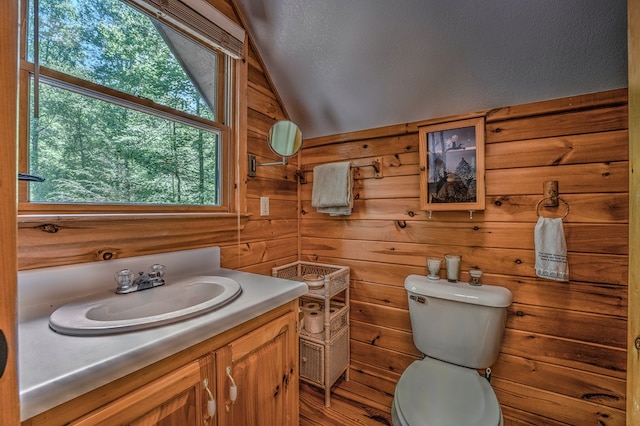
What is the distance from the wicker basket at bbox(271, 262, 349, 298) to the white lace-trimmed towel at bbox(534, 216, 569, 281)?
0.96m

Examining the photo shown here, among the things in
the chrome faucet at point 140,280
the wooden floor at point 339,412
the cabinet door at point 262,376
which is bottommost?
the wooden floor at point 339,412

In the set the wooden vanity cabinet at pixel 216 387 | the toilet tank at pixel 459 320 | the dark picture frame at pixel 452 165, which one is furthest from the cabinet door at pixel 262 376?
the dark picture frame at pixel 452 165

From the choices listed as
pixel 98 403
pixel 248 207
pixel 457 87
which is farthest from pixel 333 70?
pixel 98 403

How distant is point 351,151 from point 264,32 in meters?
0.81

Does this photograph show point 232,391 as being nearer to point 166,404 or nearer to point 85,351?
point 166,404

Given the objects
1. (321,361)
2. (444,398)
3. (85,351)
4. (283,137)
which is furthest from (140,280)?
(444,398)

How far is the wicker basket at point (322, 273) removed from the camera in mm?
1484

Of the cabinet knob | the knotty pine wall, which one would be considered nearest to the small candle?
the knotty pine wall

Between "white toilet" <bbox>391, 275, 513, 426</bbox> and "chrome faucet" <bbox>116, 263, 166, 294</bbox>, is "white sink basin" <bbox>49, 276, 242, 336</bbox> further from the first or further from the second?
"white toilet" <bbox>391, 275, 513, 426</bbox>

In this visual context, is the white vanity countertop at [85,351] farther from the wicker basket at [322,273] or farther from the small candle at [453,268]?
the small candle at [453,268]

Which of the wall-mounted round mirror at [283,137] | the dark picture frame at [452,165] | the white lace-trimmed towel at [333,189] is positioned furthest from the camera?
the white lace-trimmed towel at [333,189]

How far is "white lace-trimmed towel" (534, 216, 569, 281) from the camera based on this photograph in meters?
1.16

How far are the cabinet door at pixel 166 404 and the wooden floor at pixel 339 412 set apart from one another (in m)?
0.97

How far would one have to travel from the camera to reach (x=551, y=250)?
1.18 metres
